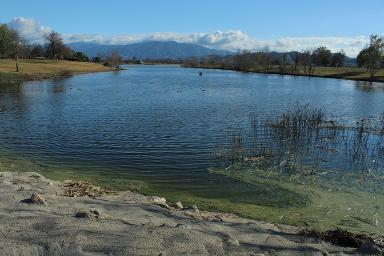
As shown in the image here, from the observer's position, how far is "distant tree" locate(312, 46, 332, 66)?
166m

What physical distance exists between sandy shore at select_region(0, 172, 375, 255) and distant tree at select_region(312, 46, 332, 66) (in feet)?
529

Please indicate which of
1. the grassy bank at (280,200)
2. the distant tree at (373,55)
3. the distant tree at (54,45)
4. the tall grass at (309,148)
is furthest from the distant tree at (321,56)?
the grassy bank at (280,200)

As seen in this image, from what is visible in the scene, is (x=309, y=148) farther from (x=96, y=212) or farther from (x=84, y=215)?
(x=84, y=215)

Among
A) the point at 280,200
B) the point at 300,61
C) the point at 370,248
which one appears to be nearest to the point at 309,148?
the point at 280,200

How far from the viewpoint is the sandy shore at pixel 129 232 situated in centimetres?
890

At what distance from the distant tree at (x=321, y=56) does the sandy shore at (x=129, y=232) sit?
6350 inches

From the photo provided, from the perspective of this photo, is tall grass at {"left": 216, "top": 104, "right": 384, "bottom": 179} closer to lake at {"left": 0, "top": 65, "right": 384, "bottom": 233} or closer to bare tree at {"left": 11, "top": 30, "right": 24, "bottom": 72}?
lake at {"left": 0, "top": 65, "right": 384, "bottom": 233}

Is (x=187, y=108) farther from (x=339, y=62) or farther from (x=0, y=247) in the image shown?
(x=339, y=62)

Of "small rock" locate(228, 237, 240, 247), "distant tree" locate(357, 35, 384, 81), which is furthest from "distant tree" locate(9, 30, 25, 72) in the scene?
"small rock" locate(228, 237, 240, 247)

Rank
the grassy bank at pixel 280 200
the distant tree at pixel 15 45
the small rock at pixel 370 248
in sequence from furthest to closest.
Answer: the distant tree at pixel 15 45
the grassy bank at pixel 280 200
the small rock at pixel 370 248

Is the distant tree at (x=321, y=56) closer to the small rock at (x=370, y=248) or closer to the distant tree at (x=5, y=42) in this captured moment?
the distant tree at (x=5, y=42)

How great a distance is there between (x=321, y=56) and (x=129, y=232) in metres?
169

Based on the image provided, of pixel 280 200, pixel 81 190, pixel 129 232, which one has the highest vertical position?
pixel 129 232

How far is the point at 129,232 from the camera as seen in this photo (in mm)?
9727
